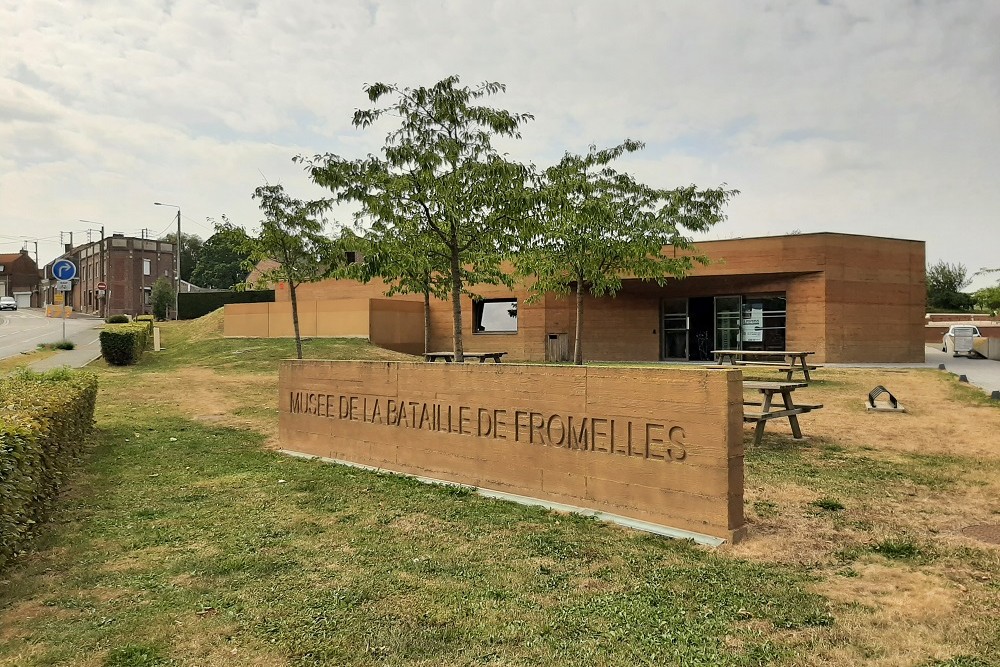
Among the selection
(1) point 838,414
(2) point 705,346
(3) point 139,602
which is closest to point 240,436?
(3) point 139,602

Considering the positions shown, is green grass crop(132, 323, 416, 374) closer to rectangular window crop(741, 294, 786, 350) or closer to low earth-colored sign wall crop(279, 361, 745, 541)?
low earth-colored sign wall crop(279, 361, 745, 541)

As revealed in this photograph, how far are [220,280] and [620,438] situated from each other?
79448 millimetres

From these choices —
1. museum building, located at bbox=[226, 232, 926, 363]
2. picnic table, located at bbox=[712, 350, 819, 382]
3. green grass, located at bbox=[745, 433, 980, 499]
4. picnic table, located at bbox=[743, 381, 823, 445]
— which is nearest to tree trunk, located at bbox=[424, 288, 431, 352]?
museum building, located at bbox=[226, 232, 926, 363]

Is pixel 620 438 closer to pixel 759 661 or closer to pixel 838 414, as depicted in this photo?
pixel 759 661

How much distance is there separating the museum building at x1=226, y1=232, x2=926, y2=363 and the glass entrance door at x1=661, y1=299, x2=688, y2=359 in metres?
0.04

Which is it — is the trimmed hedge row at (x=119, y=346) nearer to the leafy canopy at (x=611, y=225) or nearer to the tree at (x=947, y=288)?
the leafy canopy at (x=611, y=225)

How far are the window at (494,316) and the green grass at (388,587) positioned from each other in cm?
2162

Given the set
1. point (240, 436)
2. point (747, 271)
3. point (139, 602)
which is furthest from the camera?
point (747, 271)

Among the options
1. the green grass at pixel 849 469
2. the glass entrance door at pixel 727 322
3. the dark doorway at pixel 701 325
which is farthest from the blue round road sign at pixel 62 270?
the glass entrance door at pixel 727 322

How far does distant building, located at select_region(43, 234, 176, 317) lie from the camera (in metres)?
65.2

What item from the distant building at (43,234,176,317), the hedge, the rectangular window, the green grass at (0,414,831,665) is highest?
the distant building at (43,234,176,317)

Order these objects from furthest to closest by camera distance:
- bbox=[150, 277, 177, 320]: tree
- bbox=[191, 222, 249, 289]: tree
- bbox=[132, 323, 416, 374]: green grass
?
bbox=[191, 222, 249, 289]: tree, bbox=[150, 277, 177, 320]: tree, bbox=[132, 323, 416, 374]: green grass

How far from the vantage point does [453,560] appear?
13.5 ft

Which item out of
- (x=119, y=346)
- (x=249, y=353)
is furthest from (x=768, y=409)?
(x=119, y=346)
